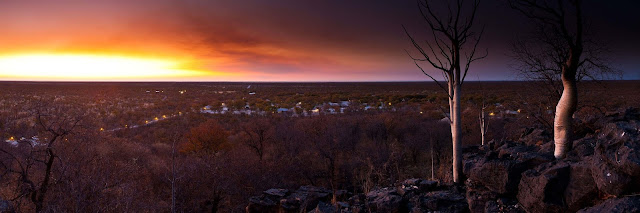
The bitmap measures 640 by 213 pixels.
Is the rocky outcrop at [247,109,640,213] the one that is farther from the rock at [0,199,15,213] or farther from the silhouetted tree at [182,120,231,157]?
the silhouetted tree at [182,120,231,157]

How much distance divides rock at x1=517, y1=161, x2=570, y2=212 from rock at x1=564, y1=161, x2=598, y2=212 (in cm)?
8

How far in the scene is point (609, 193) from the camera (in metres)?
4.42

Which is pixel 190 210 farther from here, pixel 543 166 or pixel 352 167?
pixel 543 166

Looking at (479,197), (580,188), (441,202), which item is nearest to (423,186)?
(441,202)

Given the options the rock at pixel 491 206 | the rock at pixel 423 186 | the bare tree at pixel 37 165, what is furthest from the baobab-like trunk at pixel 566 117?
the bare tree at pixel 37 165

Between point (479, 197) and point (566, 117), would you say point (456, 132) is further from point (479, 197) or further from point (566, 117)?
point (566, 117)

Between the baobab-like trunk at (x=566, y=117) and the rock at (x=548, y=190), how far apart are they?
602mm

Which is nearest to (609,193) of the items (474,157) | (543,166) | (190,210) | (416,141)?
(543,166)

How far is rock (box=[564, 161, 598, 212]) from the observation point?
15.9 ft

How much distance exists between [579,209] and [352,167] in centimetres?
1214

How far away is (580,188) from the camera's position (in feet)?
16.3

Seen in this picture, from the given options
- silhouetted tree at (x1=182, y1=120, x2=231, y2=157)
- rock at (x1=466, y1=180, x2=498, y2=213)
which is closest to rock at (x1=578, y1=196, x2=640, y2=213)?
rock at (x1=466, y1=180, x2=498, y2=213)

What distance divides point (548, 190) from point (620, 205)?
1214mm

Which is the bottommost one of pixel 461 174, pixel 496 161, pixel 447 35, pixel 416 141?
pixel 416 141
